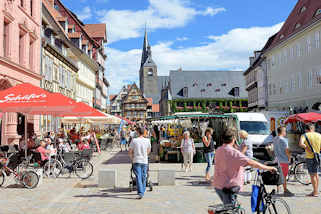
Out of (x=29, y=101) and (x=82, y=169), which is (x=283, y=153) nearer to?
(x=82, y=169)

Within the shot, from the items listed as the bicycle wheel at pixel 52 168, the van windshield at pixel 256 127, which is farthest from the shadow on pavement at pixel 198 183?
the van windshield at pixel 256 127

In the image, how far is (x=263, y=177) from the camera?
591cm

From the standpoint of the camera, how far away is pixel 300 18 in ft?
→ 118

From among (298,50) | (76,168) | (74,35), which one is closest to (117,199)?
(76,168)

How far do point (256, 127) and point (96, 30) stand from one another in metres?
42.6

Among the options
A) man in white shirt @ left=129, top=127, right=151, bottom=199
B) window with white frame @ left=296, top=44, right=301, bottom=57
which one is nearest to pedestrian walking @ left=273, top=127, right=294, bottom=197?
man in white shirt @ left=129, top=127, right=151, bottom=199

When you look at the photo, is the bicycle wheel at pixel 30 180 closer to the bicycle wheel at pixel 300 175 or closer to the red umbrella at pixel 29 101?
the red umbrella at pixel 29 101

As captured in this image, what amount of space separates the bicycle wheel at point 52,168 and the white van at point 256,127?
10.8 m

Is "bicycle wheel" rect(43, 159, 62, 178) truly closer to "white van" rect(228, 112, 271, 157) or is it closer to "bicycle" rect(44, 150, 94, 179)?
"bicycle" rect(44, 150, 94, 179)

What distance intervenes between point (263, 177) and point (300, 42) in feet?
104

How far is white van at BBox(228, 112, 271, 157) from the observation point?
65.6 feet

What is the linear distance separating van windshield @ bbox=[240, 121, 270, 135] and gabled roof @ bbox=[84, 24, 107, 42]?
40406 mm

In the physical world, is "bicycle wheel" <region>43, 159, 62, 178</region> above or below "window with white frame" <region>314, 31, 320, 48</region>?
below

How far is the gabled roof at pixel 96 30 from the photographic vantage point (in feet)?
191
